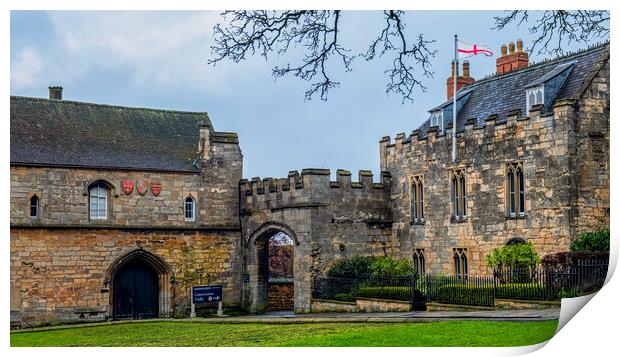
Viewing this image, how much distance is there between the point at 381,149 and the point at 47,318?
13835 mm

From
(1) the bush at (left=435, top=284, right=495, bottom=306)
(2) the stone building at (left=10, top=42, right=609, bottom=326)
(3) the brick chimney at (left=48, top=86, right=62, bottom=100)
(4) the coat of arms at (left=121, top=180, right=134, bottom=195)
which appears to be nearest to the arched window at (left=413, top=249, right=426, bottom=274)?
(2) the stone building at (left=10, top=42, right=609, bottom=326)

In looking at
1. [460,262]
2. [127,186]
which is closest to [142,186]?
[127,186]

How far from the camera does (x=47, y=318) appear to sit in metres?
38.2

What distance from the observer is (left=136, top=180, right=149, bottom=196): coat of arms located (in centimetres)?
4081

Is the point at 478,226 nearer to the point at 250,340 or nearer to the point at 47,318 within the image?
the point at 250,340

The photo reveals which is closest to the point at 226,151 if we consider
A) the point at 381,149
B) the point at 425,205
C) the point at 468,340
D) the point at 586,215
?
the point at 381,149

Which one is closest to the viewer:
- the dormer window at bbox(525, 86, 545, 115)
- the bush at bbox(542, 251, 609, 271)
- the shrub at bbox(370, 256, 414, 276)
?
the bush at bbox(542, 251, 609, 271)

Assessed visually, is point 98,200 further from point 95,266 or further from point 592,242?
point 592,242

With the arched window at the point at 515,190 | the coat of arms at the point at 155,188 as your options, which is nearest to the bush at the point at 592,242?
the arched window at the point at 515,190

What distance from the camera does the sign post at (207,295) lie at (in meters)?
40.3

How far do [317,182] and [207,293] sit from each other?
610 centimetres

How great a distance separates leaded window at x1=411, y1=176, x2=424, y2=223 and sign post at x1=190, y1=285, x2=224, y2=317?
26.1ft

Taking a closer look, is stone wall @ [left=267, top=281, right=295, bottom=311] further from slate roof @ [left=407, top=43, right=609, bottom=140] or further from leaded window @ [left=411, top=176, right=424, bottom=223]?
slate roof @ [left=407, top=43, right=609, bottom=140]

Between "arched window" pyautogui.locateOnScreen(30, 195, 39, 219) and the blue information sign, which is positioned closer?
"arched window" pyautogui.locateOnScreen(30, 195, 39, 219)
